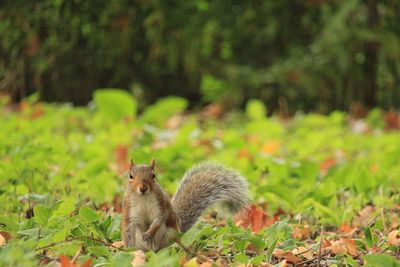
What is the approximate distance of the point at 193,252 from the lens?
2.92 meters

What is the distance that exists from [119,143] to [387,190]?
2.04m

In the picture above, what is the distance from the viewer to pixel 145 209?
288cm

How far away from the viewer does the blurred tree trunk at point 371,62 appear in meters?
8.55

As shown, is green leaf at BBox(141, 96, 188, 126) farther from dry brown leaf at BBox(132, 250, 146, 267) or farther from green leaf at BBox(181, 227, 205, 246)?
dry brown leaf at BBox(132, 250, 146, 267)

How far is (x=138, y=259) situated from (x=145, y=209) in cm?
25

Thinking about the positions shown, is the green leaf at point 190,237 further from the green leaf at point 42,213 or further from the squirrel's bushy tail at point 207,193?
the green leaf at point 42,213

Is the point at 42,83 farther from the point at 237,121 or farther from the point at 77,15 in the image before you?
the point at 237,121

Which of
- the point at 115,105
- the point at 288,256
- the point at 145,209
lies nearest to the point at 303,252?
the point at 288,256

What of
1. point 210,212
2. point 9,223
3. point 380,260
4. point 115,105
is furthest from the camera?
point 115,105

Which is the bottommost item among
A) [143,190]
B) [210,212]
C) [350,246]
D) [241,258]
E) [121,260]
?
[210,212]

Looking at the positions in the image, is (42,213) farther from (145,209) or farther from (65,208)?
(145,209)

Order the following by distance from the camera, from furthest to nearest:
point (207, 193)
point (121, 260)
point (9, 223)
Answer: point (207, 193)
point (9, 223)
point (121, 260)

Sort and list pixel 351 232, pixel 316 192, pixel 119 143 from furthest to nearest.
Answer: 1. pixel 119 143
2. pixel 316 192
3. pixel 351 232

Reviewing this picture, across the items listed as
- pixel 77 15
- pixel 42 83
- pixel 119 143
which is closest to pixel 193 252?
pixel 119 143
